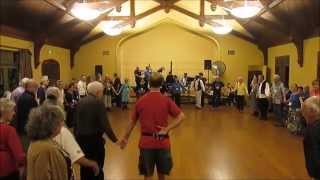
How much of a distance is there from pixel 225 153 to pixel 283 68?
27.3 feet

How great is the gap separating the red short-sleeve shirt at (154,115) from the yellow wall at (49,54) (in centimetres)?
784

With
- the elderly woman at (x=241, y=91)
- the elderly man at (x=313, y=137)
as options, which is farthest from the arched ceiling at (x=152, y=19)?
the elderly man at (x=313, y=137)

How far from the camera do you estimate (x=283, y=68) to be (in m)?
14.3

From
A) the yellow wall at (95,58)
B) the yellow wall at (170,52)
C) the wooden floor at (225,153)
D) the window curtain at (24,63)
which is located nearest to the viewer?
the wooden floor at (225,153)

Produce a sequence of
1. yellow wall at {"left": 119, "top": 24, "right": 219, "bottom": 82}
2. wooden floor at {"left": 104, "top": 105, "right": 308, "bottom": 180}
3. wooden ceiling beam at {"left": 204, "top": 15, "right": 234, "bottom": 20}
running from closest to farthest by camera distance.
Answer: wooden floor at {"left": 104, "top": 105, "right": 308, "bottom": 180} < wooden ceiling beam at {"left": 204, "top": 15, "right": 234, "bottom": 20} < yellow wall at {"left": 119, "top": 24, "right": 219, "bottom": 82}

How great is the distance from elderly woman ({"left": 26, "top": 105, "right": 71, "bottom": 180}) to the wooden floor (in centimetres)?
312

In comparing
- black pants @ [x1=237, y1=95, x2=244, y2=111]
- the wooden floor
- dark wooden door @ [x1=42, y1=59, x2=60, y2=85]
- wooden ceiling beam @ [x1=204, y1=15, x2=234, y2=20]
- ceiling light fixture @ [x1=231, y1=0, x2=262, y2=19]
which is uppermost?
wooden ceiling beam @ [x1=204, y1=15, x2=234, y2=20]

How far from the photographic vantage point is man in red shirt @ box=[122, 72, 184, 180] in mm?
3629

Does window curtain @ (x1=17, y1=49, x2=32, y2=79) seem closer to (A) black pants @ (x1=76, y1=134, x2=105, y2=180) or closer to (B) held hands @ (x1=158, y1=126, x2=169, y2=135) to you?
(A) black pants @ (x1=76, y1=134, x2=105, y2=180)

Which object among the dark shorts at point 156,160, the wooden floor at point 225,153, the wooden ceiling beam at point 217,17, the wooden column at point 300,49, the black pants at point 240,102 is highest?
the wooden ceiling beam at point 217,17

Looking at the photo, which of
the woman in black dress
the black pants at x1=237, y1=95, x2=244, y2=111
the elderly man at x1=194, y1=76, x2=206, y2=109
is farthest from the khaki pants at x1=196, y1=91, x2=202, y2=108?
the woman in black dress

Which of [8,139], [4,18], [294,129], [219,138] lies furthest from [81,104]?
[4,18]

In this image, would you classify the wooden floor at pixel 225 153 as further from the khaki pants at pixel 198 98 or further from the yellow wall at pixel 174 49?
the yellow wall at pixel 174 49

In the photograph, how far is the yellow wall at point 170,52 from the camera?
1772 cm
